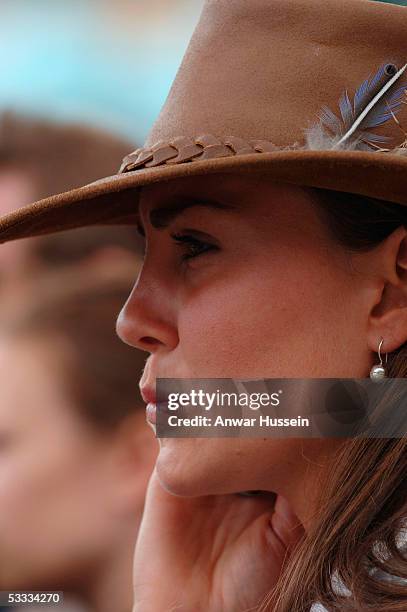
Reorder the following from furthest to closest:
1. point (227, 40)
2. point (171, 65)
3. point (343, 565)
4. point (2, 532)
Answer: point (171, 65) < point (2, 532) < point (227, 40) < point (343, 565)

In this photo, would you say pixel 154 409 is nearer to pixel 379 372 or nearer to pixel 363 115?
pixel 379 372

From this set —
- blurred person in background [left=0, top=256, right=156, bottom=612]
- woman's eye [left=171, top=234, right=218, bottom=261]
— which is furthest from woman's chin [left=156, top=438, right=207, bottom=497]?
blurred person in background [left=0, top=256, right=156, bottom=612]

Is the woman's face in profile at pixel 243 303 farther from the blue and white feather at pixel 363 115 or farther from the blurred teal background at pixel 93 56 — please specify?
the blurred teal background at pixel 93 56

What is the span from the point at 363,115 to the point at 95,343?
0.86 meters

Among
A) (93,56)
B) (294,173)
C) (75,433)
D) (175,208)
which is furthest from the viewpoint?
(93,56)

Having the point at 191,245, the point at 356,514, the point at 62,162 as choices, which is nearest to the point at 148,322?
the point at 191,245

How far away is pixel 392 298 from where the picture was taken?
3.39ft

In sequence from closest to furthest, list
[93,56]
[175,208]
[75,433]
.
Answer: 1. [175,208]
2. [75,433]
3. [93,56]

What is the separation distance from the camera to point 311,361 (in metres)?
1.02

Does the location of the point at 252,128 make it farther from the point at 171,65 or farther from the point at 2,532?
the point at 2,532

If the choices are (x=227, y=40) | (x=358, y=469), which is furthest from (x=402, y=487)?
(x=227, y=40)

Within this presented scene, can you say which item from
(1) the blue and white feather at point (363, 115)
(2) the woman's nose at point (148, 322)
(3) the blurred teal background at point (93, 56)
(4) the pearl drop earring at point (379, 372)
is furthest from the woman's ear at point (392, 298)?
(3) the blurred teal background at point (93, 56)

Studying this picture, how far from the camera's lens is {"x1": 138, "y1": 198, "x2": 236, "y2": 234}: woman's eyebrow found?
106 centimetres

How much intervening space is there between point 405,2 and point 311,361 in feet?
2.54
